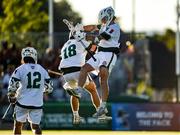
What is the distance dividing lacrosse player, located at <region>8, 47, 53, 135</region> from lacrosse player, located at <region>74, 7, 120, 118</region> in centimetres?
150

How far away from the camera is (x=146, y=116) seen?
3191 centimetres

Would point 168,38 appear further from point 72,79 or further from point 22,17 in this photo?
point 72,79

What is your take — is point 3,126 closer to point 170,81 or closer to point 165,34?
point 170,81

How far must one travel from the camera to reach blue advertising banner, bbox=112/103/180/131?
31.7 metres

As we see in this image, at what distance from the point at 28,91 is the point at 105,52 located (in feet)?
7.13

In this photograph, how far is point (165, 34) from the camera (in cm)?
6738

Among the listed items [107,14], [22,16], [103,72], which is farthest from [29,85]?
[22,16]

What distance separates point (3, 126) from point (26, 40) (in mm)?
5065

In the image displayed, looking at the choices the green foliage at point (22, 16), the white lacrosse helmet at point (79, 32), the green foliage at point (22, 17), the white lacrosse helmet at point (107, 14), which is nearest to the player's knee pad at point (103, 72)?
the white lacrosse helmet at point (79, 32)

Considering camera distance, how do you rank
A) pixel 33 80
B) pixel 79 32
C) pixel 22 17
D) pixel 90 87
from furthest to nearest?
pixel 22 17
pixel 90 87
pixel 79 32
pixel 33 80

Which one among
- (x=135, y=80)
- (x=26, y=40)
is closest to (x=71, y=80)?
(x=26, y=40)

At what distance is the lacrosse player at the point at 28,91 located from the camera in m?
19.4

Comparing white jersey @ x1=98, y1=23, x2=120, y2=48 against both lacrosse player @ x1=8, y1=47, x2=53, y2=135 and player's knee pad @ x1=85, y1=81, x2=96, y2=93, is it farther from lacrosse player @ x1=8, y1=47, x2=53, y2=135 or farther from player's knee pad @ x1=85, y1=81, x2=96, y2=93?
lacrosse player @ x1=8, y1=47, x2=53, y2=135

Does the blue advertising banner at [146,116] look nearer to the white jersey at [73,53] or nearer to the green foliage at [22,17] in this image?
the white jersey at [73,53]
